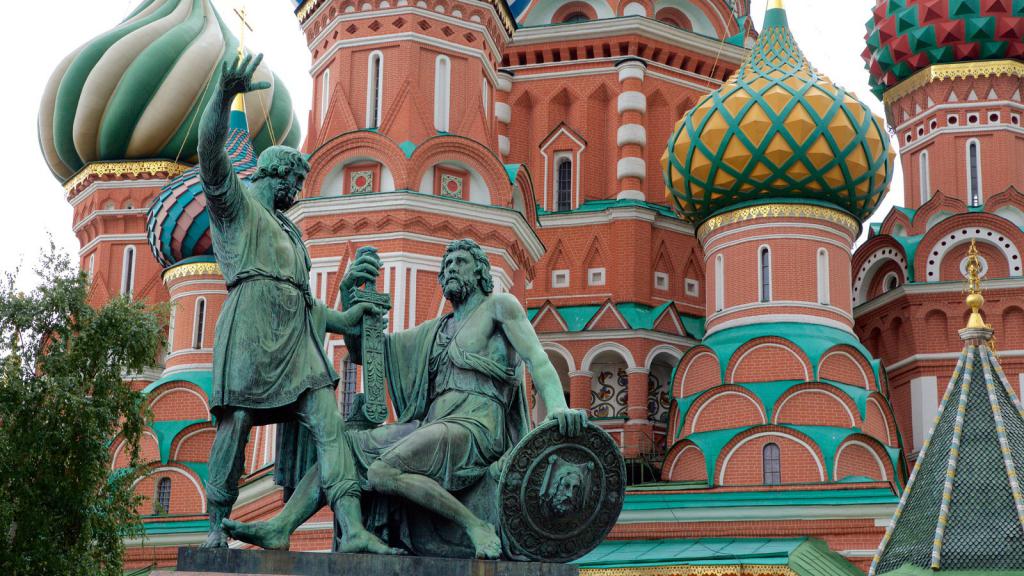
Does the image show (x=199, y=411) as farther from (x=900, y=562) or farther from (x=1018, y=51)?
(x=1018, y=51)

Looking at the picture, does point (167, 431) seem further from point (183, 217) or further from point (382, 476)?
point (382, 476)

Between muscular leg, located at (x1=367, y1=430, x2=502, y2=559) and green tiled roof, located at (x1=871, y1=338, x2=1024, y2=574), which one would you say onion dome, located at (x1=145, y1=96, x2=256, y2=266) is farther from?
muscular leg, located at (x1=367, y1=430, x2=502, y2=559)

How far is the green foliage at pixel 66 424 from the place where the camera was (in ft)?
50.5

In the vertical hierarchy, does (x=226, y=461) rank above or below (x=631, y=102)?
below

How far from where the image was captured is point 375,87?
21109 millimetres

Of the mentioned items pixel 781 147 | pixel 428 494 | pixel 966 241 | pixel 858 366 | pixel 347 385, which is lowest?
pixel 428 494

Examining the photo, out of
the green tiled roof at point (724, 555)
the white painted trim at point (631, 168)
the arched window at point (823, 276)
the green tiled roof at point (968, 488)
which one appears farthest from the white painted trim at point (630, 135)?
the green tiled roof at point (968, 488)

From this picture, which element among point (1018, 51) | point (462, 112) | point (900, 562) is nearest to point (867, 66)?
point (1018, 51)

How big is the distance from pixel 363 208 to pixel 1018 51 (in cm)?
1082

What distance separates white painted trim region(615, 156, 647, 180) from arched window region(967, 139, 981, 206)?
480cm

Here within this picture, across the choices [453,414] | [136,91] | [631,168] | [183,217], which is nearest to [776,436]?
[631,168]

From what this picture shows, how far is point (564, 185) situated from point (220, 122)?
1905 centimetres

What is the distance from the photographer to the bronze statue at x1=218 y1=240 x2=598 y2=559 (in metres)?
6.57

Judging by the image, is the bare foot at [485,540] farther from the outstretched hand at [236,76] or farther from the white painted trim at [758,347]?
the white painted trim at [758,347]
